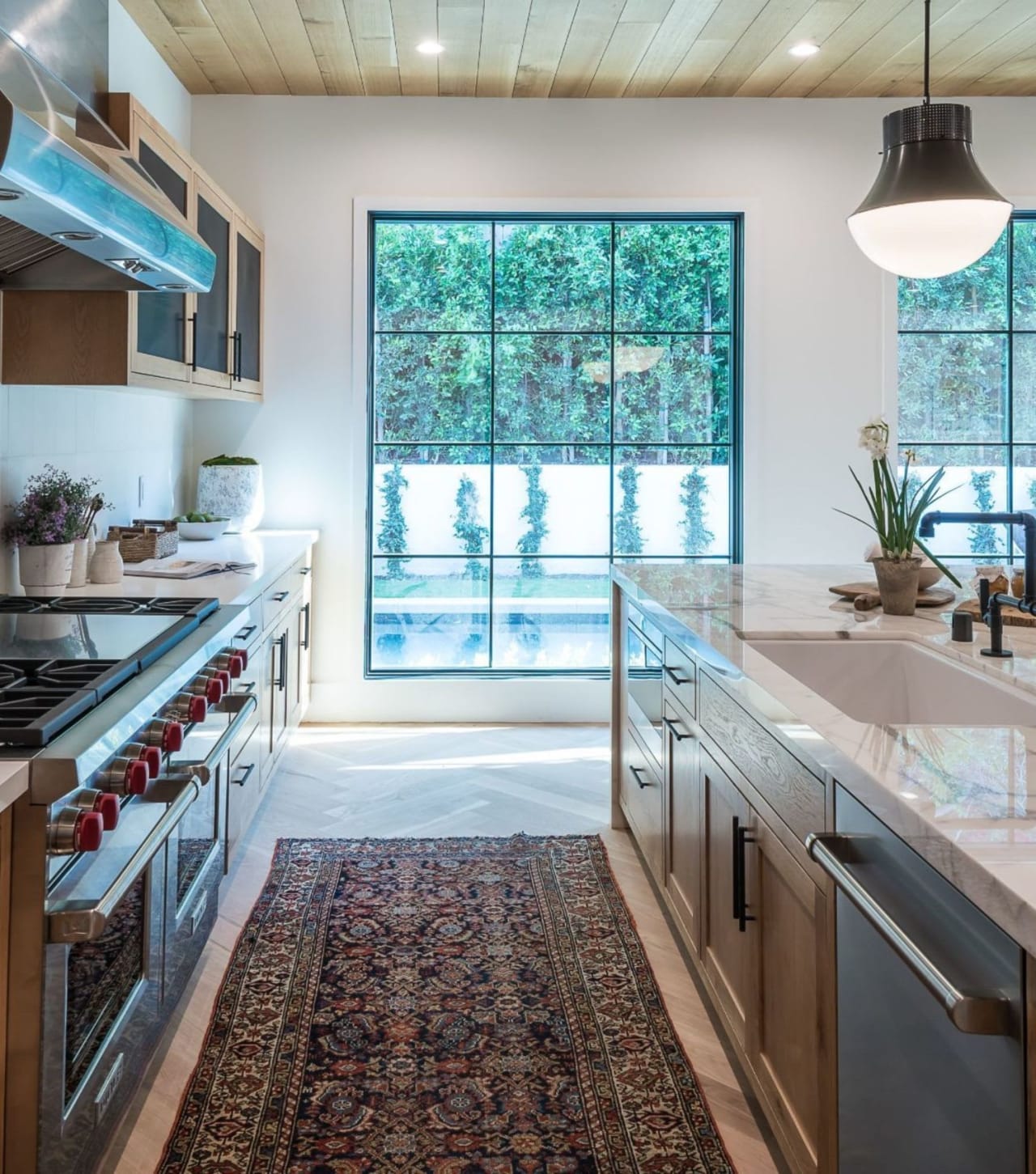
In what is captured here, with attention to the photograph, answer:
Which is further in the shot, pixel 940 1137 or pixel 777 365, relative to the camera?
pixel 777 365

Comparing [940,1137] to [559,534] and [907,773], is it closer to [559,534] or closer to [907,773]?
[907,773]

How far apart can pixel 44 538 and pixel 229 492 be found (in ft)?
5.58

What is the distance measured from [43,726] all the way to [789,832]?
1.07m

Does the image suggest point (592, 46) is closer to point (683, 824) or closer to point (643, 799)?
point (643, 799)

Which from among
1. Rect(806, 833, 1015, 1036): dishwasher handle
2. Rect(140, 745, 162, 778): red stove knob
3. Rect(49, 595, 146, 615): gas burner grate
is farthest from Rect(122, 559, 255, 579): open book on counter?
Rect(806, 833, 1015, 1036): dishwasher handle

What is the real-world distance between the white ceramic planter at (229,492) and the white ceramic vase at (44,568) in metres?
1.62

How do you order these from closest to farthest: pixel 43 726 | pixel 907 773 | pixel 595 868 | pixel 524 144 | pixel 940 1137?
pixel 940 1137, pixel 907 773, pixel 43 726, pixel 595 868, pixel 524 144

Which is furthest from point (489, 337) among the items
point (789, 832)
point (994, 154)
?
point (789, 832)

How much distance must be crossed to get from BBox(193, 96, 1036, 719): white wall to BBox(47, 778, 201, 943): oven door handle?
10.7 ft

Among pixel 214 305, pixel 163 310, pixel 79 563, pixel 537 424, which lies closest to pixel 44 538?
pixel 79 563

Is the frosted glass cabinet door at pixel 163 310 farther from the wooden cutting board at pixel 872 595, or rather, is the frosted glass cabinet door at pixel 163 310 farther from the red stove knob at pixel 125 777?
the wooden cutting board at pixel 872 595

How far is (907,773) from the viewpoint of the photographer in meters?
1.20

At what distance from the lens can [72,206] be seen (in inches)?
66.3

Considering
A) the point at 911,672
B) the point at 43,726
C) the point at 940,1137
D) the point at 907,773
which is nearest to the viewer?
the point at 940,1137
